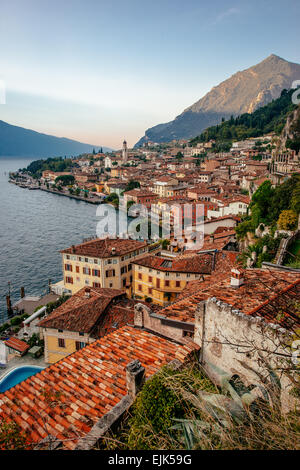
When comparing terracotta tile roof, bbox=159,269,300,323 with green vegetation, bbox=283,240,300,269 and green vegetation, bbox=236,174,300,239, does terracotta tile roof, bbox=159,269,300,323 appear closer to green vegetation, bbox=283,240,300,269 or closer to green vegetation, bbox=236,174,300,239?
green vegetation, bbox=283,240,300,269

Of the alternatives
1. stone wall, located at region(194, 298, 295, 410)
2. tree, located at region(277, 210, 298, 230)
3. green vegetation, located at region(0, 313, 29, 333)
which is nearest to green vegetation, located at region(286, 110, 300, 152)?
tree, located at region(277, 210, 298, 230)

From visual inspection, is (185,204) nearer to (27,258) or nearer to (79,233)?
(79,233)

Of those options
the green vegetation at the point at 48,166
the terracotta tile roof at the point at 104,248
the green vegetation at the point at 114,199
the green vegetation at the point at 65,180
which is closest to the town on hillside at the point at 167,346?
the terracotta tile roof at the point at 104,248

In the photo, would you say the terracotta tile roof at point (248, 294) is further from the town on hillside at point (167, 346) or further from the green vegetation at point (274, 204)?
the green vegetation at point (274, 204)

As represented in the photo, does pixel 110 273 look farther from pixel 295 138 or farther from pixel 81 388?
pixel 295 138
